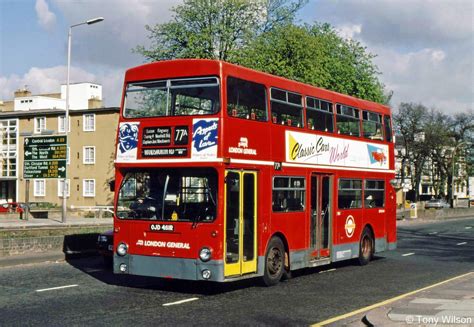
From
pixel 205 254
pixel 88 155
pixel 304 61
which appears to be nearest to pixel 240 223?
pixel 205 254

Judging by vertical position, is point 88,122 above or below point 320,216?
above

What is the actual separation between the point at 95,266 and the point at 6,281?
373cm

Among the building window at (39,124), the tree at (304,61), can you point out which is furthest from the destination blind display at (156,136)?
the building window at (39,124)

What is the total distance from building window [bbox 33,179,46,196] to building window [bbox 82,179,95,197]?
469 cm

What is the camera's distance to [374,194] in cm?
1950

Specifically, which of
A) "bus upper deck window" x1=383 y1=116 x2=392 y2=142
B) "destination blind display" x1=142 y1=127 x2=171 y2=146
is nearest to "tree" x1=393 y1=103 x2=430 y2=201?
"bus upper deck window" x1=383 y1=116 x2=392 y2=142

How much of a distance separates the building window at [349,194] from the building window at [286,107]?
273 centimetres

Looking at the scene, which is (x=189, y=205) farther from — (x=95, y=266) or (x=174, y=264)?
(x=95, y=266)

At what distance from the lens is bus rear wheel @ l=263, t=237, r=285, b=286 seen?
13930 millimetres

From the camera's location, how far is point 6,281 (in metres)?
14.4

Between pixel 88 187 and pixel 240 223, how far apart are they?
184 feet

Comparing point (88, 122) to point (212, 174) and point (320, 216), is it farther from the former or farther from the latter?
point (212, 174)

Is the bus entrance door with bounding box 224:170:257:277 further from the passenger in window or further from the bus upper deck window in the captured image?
the bus upper deck window

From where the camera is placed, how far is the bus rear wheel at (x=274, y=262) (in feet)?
45.7
